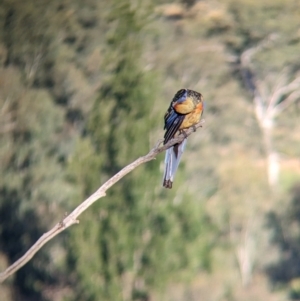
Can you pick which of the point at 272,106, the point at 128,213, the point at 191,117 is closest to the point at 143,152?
the point at 128,213

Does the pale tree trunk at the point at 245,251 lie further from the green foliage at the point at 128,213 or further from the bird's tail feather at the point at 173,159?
the bird's tail feather at the point at 173,159

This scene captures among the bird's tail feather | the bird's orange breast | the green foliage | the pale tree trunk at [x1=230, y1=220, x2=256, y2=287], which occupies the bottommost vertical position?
the pale tree trunk at [x1=230, y1=220, x2=256, y2=287]

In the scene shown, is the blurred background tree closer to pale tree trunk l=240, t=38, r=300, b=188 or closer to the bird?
pale tree trunk l=240, t=38, r=300, b=188

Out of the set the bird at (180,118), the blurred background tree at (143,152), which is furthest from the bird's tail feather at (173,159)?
the blurred background tree at (143,152)

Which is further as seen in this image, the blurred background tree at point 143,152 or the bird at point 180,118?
the blurred background tree at point 143,152

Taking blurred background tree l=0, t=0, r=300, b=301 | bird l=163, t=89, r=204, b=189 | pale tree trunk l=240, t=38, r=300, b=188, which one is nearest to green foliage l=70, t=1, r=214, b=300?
blurred background tree l=0, t=0, r=300, b=301

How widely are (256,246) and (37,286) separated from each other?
1.22 metres

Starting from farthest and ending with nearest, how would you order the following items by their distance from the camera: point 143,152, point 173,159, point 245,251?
point 143,152 → point 245,251 → point 173,159

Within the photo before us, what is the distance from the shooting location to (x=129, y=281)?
3172 millimetres

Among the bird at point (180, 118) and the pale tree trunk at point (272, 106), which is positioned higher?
the bird at point (180, 118)

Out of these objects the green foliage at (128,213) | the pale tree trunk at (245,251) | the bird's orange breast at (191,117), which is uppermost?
the bird's orange breast at (191,117)

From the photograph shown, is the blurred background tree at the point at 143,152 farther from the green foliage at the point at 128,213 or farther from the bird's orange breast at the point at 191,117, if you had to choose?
the bird's orange breast at the point at 191,117

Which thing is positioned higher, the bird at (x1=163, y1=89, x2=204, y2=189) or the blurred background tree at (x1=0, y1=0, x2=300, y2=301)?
the bird at (x1=163, y1=89, x2=204, y2=189)

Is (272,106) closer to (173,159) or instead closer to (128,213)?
(128,213)
